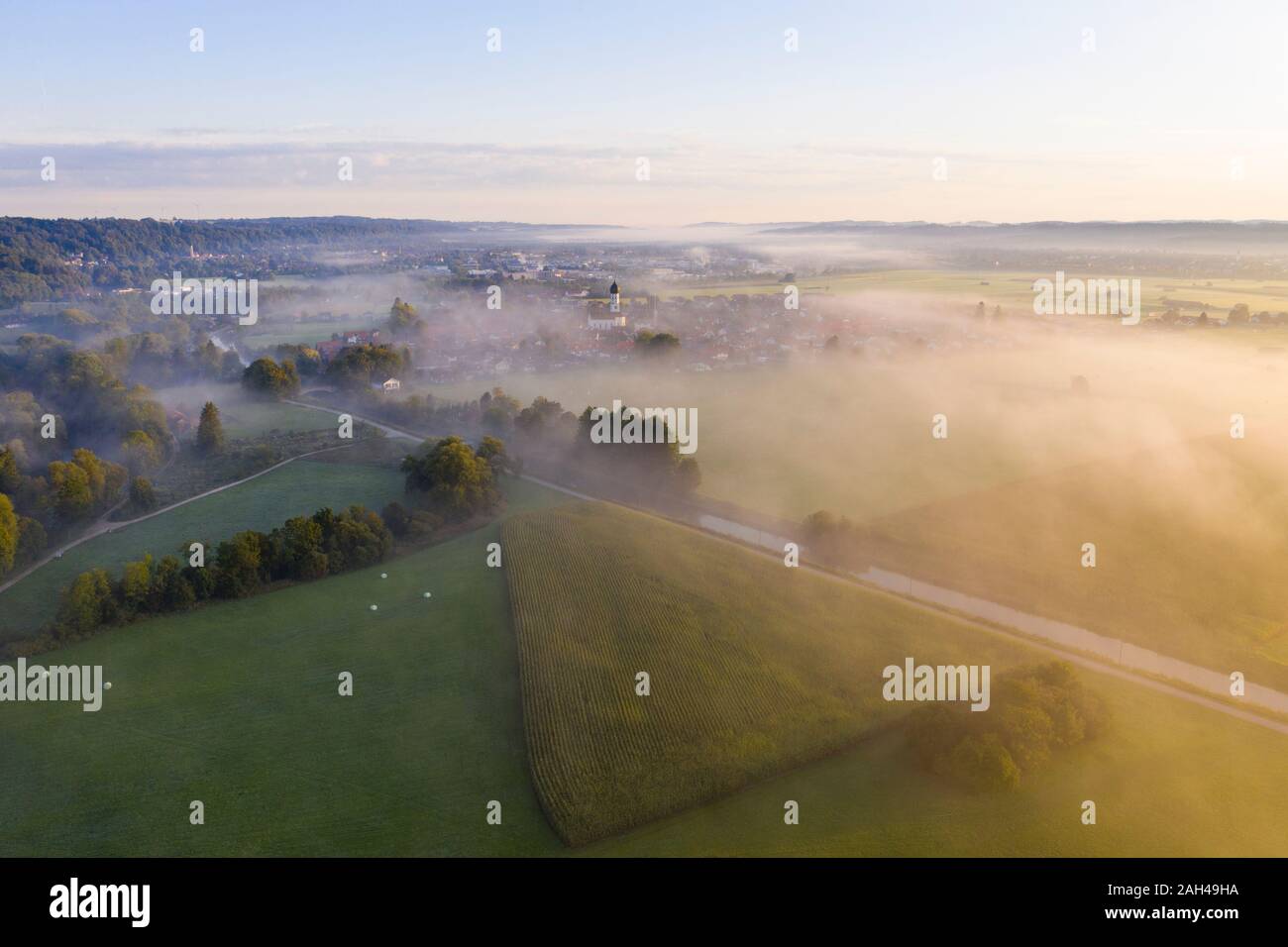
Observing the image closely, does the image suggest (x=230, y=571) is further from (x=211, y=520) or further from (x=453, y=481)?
(x=453, y=481)

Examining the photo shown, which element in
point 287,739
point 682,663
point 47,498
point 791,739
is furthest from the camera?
point 47,498

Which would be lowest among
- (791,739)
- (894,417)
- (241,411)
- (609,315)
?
(791,739)

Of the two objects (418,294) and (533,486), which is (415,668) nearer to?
(533,486)

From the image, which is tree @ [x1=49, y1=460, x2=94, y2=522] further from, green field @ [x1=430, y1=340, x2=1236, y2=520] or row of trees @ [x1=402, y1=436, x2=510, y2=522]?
green field @ [x1=430, y1=340, x2=1236, y2=520]

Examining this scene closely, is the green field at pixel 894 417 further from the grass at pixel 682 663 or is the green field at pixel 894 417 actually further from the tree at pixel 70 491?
the tree at pixel 70 491

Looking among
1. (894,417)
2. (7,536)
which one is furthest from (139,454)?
(894,417)

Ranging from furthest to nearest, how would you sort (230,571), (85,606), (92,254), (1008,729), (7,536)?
(92,254)
(7,536)
(230,571)
(85,606)
(1008,729)
